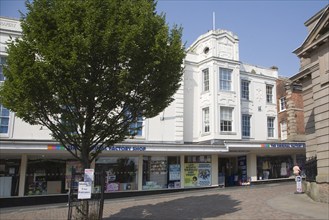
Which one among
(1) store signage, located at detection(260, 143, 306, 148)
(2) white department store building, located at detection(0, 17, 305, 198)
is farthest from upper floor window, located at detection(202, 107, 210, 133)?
(1) store signage, located at detection(260, 143, 306, 148)

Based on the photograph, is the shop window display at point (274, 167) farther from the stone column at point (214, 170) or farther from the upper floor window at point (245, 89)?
the upper floor window at point (245, 89)

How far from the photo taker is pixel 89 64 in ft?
31.8

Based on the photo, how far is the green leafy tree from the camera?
9.30 m

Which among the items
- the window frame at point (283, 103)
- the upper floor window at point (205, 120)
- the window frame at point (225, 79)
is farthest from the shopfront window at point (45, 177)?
the window frame at point (283, 103)

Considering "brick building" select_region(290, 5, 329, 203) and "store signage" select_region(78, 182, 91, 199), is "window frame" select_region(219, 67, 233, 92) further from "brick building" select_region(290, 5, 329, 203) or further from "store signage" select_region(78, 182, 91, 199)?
"store signage" select_region(78, 182, 91, 199)

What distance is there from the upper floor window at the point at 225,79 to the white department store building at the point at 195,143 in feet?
0.26

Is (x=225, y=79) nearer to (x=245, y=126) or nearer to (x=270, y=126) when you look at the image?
(x=245, y=126)

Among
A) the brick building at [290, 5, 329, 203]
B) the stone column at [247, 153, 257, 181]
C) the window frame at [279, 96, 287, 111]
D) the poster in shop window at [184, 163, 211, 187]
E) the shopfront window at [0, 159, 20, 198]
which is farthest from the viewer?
the window frame at [279, 96, 287, 111]

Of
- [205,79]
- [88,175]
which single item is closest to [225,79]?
[205,79]

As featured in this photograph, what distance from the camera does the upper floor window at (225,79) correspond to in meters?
26.1

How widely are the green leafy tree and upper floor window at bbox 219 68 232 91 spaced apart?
15.5m

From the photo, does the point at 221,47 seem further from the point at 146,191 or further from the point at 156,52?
the point at 156,52

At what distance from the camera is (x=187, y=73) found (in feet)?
85.8

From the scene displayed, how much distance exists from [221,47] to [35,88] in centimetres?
1931
